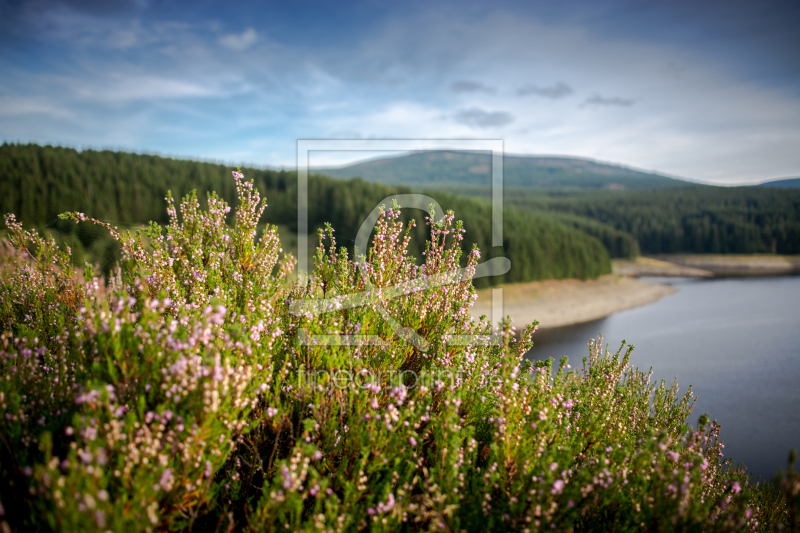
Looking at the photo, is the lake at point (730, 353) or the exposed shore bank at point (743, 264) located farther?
the exposed shore bank at point (743, 264)

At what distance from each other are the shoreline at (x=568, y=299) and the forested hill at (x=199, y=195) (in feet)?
4.82

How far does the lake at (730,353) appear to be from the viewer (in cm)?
1936

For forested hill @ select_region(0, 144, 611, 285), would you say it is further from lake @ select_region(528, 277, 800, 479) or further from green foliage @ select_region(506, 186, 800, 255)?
green foliage @ select_region(506, 186, 800, 255)

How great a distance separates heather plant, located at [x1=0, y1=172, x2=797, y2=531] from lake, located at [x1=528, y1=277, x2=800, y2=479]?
47.7ft

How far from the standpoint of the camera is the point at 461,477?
292 centimetres

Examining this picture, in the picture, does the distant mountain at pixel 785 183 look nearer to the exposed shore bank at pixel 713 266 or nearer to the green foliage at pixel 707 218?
the green foliage at pixel 707 218

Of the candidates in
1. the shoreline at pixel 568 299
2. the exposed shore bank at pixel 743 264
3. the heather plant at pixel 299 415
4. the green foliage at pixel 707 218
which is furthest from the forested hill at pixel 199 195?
the green foliage at pixel 707 218

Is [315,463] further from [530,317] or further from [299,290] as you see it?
[530,317]

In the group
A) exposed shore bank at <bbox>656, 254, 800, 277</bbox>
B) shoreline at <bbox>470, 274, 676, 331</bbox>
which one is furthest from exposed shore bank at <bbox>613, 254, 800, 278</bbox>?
shoreline at <bbox>470, 274, 676, 331</bbox>

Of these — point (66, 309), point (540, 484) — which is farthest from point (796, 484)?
point (66, 309)

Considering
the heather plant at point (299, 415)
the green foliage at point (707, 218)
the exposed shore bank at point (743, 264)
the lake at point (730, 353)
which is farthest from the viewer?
the green foliage at point (707, 218)

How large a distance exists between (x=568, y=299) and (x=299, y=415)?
52135 mm

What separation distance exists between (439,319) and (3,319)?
5273 millimetres

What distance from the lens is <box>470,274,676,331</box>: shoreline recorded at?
4366cm
